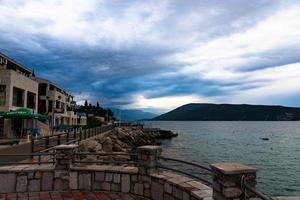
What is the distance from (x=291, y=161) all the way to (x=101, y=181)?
39.3 metres

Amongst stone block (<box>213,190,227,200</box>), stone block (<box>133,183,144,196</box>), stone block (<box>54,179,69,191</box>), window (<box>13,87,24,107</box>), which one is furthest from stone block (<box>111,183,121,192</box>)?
window (<box>13,87,24,107</box>)

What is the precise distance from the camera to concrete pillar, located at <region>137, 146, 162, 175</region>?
9125 millimetres

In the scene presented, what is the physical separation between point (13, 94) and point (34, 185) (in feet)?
104

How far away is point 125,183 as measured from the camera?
31.2ft

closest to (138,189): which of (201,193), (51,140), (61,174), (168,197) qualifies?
(168,197)

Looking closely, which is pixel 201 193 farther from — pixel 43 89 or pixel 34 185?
pixel 43 89

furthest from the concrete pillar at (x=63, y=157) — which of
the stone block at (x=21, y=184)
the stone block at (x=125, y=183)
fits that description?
the stone block at (x=125, y=183)

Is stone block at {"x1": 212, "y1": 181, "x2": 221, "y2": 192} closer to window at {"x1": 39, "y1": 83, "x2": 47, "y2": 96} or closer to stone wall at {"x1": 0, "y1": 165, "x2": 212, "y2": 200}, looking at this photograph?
stone wall at {"x1": 0, "y1": 165, "x2": 212, "y2": 200}

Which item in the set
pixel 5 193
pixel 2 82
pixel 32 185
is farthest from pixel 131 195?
pixel 2 82

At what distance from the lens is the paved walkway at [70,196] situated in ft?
29.7

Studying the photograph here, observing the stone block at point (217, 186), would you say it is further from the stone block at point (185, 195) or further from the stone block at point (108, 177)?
the stone block at point (108, 177)

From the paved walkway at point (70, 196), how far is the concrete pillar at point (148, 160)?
0.75 metres

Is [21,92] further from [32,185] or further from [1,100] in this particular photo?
[32,185]

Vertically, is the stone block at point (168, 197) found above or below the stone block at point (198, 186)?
below
